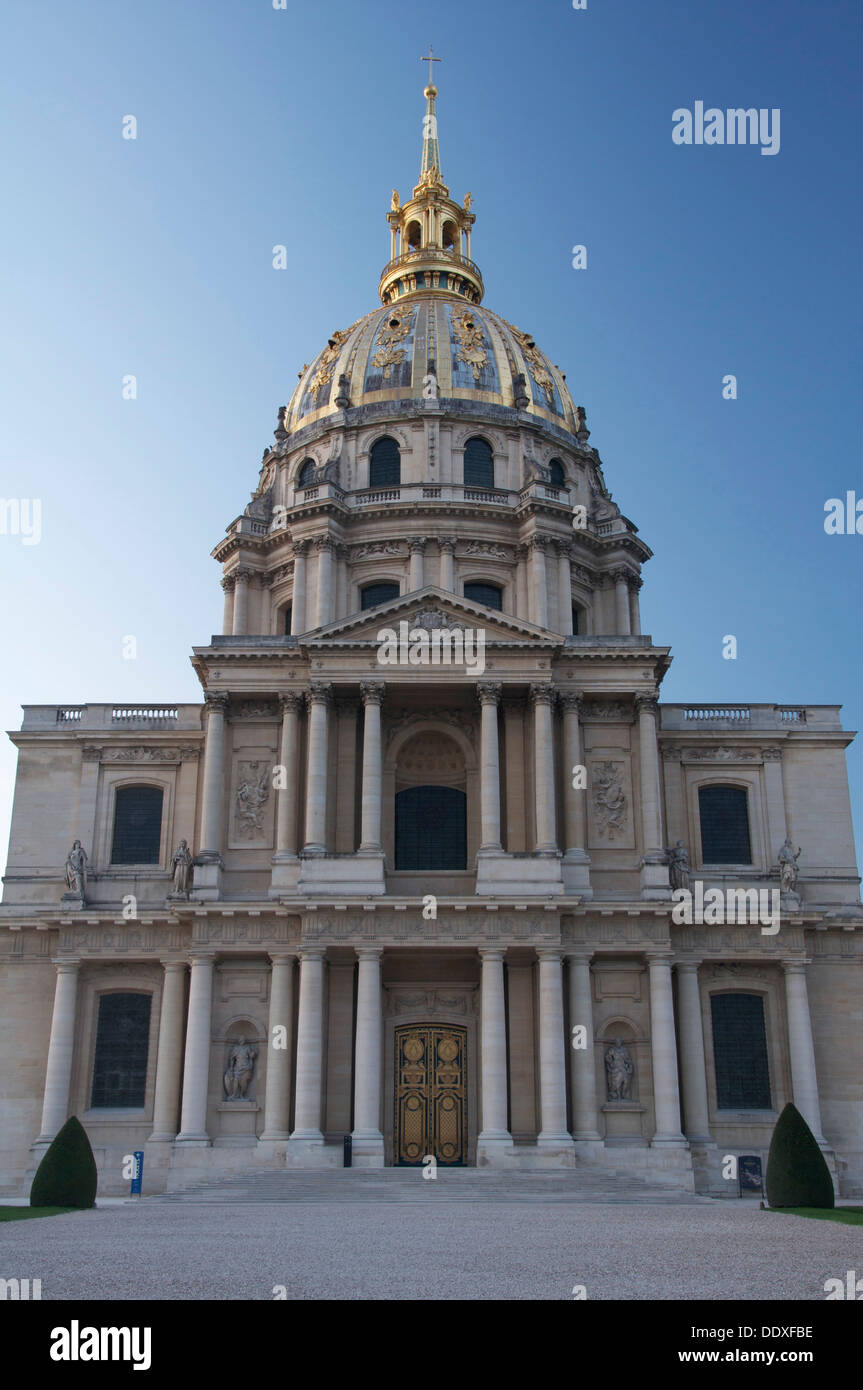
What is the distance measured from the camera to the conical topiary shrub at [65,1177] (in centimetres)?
2881

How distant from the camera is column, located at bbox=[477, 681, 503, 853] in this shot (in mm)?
39812

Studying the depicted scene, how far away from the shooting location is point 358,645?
41312 millimetres

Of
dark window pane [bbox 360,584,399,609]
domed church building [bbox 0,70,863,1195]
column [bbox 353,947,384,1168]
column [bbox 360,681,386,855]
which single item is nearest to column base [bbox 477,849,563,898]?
domed church building [bbox 0,70,863,1195]

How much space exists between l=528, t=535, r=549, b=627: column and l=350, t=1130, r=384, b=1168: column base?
20.6m

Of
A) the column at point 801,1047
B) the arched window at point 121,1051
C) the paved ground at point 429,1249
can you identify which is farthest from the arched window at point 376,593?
the paved ground at point 429,1249

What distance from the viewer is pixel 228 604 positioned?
55.8 metres

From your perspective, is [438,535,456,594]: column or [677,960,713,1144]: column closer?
[677,960,713,1144]: column

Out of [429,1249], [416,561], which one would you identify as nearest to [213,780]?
[416,561]

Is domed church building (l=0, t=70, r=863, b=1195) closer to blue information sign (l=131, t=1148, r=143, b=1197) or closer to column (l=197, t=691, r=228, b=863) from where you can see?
column (l=197, t=691, r=228, b=863)

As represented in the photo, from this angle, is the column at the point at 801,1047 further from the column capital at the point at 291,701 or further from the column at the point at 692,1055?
the column capital at the point at 291,701

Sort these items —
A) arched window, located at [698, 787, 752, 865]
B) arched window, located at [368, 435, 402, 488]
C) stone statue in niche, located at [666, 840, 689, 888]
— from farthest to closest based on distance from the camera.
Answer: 1. arched window, located at [368, 435, 402, 488]
2. arched window, located at [698, 787, 752, 865]
3. stone statue in niche, located at [666, 840, 689, 888]

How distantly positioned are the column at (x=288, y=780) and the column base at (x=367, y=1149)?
8.81 metres
